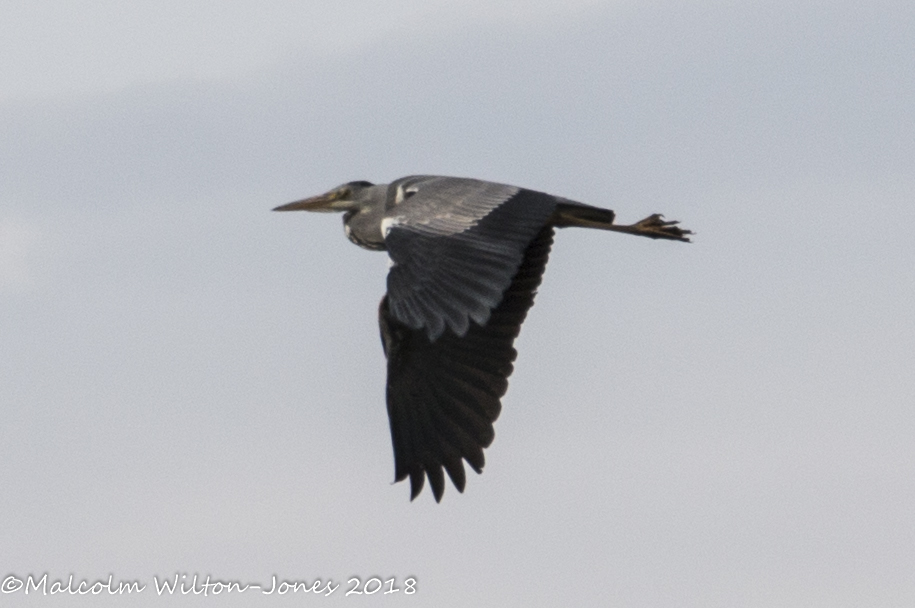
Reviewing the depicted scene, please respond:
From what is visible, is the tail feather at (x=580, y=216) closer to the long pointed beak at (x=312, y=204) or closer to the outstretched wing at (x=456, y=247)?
the outstretched wing at (x=456, y=247)

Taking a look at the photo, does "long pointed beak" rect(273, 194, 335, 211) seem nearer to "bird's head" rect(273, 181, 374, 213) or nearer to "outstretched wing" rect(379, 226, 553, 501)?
"bird's head" rect(273, 181, 374, 213)

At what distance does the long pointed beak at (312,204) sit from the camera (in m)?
15.7

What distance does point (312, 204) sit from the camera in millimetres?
15883

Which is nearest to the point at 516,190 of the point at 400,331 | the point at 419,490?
the point at 400,331

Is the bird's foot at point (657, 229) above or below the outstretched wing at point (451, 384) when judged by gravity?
above

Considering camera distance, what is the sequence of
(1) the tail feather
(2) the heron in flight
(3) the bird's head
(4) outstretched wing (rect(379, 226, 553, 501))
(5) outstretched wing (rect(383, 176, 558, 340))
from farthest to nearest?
(3) the bird's head, (1) the tail feather, (4) outstretched wing (rect(379, 226, 553, 501)), (2) the heron in flight, (5) outstretched wing (rect(383, 176, 558, 340))

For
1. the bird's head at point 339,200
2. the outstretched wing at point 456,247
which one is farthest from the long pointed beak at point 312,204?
the outstretched wing at point 456,247

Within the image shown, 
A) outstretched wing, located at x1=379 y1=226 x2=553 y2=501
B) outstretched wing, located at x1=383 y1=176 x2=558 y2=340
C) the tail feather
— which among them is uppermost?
the tail feather

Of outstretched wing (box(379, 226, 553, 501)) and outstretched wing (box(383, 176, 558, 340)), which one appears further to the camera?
outstretched wing (box(379, 226, 553, 501))

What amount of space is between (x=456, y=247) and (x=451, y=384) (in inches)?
69.8

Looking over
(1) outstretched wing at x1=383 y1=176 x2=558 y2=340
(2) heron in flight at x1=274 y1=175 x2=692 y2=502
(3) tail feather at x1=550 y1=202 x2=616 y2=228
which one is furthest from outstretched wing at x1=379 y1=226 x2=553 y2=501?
(1) outstretched wing at x1=383 y1=176 x2=558 y2=340

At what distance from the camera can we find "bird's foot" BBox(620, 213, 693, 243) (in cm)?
1451

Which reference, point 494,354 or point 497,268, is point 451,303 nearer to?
point 497,268

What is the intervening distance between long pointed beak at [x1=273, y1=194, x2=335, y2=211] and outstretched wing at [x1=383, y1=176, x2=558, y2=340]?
1848 mm
